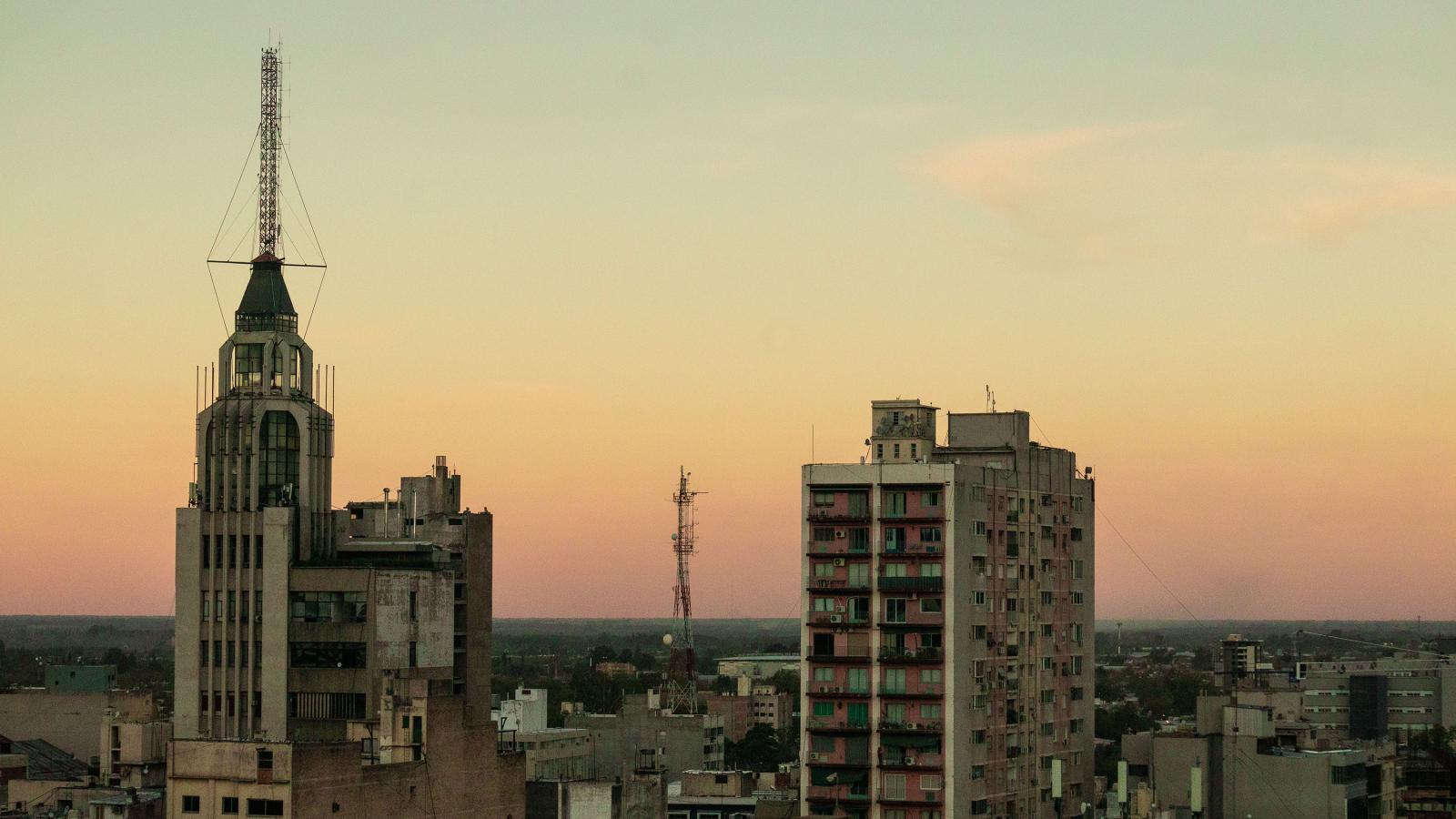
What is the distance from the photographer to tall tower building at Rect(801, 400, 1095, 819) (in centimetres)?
13075

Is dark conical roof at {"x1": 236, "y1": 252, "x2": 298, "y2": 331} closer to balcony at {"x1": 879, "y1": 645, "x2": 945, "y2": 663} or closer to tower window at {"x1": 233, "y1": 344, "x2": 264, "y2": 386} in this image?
tower window at {"x1": 233, "y1": 344, "x2": 264, "y2": 386}

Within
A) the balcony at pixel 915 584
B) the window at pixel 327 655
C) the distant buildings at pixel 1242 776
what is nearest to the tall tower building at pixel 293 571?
the window at pixel 327 655

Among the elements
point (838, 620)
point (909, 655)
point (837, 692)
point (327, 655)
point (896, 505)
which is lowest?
point (837, 692)

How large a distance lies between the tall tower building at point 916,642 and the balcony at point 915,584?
0.05m

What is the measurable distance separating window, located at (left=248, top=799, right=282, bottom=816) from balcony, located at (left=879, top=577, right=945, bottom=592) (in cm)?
4119

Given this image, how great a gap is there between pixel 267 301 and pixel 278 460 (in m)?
11.1

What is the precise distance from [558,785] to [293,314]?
1319 inches

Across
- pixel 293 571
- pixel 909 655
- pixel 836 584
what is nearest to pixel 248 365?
pixel 293 571

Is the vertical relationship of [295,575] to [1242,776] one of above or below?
above

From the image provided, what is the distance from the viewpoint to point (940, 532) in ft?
432

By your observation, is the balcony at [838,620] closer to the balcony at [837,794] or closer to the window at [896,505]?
the window at [896,505]

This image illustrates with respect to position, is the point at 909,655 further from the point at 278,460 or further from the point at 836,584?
the point at 278,460

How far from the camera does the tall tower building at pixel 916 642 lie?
131 meters

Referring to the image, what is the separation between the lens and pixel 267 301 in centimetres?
15038
